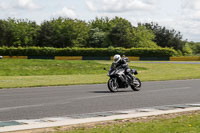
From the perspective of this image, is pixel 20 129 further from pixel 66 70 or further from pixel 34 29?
pixel 34 29

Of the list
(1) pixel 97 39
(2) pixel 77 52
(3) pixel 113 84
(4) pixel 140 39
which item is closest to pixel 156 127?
(3) pixel 113 84

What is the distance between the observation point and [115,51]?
238 feet

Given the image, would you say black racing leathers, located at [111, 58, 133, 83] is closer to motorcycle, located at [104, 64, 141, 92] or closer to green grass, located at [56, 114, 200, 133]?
motorcycle, located at [104, 64, 141, 92]

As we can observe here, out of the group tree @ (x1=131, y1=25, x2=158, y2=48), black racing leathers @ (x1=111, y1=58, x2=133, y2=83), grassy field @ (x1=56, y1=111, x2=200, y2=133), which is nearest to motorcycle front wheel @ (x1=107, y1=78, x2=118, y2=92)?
black racing leathers @ (x1=111, y1=58, x2=133, y2=83)

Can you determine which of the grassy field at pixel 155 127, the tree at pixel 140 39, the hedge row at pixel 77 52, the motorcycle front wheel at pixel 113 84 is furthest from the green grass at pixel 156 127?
the tree at pixel 140 39

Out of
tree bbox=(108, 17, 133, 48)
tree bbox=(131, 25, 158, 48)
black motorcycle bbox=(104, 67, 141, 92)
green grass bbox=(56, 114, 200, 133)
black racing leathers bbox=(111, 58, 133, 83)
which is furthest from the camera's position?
tree bbox=(131, 25, 158, 48)

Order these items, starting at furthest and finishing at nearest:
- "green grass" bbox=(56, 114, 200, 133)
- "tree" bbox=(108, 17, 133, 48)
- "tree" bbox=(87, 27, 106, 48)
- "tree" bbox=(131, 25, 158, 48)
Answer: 1. "tree" bbox=(87, 27, 106, 48)
2. "tree" bbox=(131, 25, 158, 48)
3. "tree" bbox=(108, 17, 133, 48)
4. "green grass" bbox=(56, 114, 200, 133)

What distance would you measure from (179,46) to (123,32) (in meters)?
28.2

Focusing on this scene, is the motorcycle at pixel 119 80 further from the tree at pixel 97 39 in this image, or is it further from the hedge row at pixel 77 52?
the tree at pixel 97 39

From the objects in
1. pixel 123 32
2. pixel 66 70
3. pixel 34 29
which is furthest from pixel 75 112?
pixel 34 29

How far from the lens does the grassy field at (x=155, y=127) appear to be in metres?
6.75

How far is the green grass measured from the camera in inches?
265

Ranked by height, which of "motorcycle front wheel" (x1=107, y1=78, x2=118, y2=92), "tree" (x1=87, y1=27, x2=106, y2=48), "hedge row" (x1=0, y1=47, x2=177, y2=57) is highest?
"tree" (x1=87, y1=27, x2=106, y2=48)

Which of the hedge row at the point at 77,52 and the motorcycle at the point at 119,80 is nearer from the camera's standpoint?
the motorcycle at the point at 119,80
